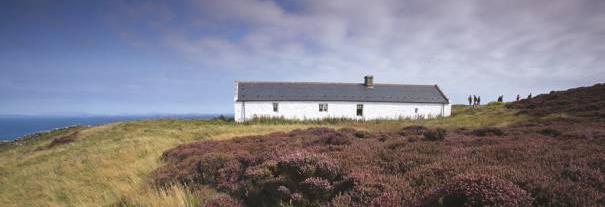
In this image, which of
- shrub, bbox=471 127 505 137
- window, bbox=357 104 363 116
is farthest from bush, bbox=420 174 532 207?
window, bbox=357 104 363 116

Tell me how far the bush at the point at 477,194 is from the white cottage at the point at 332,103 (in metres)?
36.2

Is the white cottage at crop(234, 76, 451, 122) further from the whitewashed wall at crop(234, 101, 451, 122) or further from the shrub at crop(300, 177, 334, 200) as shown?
the shrub at crop(300, 177, 334, 200)

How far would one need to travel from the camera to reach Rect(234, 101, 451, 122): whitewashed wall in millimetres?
39656

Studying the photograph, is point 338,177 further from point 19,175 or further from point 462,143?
point 19,175

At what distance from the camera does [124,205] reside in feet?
22.1

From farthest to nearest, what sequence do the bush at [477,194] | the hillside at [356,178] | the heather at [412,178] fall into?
the hillside at [356,178]
the heather at [412,178]
the bush at [477,194]

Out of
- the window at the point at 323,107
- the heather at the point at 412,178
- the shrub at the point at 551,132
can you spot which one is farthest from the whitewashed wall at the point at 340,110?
the heather at the point at 412,178

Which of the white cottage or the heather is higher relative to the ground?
the white cottage

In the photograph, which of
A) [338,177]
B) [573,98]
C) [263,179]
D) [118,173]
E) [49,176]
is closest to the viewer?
[338,177]

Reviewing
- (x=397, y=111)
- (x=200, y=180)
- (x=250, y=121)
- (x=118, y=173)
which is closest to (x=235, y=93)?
(x=250, y=121)

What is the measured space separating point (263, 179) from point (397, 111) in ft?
125

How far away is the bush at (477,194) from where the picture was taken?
3.53 meters

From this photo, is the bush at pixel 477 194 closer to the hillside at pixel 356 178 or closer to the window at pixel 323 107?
the hillside at pixel 356 178

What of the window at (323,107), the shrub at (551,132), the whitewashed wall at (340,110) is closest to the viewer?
the shrub at (551,132)
